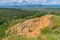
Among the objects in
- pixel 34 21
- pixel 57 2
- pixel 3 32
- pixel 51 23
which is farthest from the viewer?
pixel 57 2

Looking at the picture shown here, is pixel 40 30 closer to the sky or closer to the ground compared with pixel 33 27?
closer to the sky

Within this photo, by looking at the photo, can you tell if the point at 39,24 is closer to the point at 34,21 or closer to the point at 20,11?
the point at 34,21

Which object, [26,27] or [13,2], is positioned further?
[13,2]

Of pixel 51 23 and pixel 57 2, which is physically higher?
pixel 51 23

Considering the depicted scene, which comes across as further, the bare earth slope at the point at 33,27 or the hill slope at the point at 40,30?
the bare earth slope at the point at 33,27

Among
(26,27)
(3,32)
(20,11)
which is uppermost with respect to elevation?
(26,27)

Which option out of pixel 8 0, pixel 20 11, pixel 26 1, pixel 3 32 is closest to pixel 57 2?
pixel 26 1

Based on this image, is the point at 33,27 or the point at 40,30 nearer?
the point at 40,30

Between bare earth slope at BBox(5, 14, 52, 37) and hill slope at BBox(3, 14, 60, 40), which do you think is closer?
hill slope at BBox(3, 14, 60, 40)

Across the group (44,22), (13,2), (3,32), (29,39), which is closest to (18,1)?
(13,2)

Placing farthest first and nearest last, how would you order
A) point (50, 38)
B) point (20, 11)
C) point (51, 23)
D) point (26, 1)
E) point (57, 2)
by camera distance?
point (20, 11) → point (26, 1) → point (57, 2) → point (51, 23) → point (50, 38)
